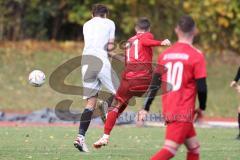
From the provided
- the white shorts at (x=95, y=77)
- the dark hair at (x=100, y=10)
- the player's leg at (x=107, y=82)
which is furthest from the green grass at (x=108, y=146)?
the dark hair at (x=100, y=10)

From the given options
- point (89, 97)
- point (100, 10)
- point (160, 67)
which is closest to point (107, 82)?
point (89, 97)

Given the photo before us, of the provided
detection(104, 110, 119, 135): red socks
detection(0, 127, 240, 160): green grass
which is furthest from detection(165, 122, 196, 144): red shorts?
detection(104, 110, 119, 135): red socks

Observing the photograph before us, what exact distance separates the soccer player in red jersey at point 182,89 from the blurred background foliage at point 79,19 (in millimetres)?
24658

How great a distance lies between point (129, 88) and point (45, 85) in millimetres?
16893

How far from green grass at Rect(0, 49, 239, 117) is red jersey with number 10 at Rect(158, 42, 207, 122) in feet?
53.8

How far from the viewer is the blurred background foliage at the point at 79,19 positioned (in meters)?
33.9

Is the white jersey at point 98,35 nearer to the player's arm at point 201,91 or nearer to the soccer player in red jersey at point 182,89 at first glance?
the soccer player in red jersey at point 182,89

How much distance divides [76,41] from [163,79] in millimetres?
26770

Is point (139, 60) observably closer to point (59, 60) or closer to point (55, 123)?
point (55, 123)

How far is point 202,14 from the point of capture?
106 ft

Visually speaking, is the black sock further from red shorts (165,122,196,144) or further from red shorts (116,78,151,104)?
red shorts (165,122,196,144)

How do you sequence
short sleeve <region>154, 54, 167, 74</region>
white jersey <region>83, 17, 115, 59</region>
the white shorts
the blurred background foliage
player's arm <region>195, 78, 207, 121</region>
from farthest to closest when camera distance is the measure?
1. the blurred background foliage
2. the white shorts
3. white jersey <region>83, 17, 115, 59</region>
4. short sleeve <region>154, 54, 167, 74</region>
5. player's arm <region>195, 78, 207, 121</region>

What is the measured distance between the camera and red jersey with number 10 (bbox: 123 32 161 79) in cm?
1296

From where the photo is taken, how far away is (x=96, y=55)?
1289cm
